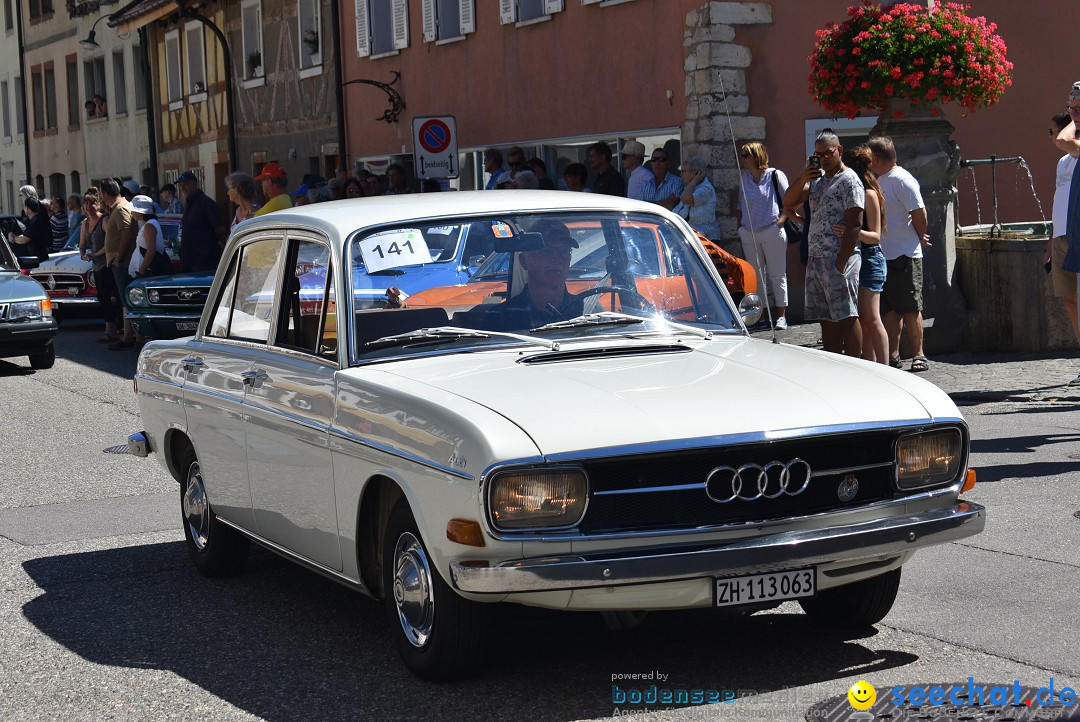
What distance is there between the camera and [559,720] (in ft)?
16.1

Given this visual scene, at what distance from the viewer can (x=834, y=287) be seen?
1150 cm

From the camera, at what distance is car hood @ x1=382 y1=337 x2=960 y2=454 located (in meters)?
4.92

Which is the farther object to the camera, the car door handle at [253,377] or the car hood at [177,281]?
the car hood at [177,281]

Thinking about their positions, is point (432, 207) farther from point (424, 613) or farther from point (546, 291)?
point (424, 613)

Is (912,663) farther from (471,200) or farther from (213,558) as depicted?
(213,558)

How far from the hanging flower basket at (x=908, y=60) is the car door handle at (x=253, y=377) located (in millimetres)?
9308

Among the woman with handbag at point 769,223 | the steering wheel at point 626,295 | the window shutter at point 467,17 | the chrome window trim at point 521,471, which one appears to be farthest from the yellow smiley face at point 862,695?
the window shutter at point 467,17

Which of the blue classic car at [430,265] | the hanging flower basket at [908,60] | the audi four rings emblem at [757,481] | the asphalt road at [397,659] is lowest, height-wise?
the asphalt road at [397,659]

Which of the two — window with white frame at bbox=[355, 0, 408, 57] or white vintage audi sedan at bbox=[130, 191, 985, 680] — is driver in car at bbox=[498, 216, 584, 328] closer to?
white vintage audi sedan at bbox=[130, 191, 985, 680]

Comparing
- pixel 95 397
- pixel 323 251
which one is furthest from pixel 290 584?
pixel 95 397

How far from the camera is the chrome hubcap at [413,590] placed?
205 inches

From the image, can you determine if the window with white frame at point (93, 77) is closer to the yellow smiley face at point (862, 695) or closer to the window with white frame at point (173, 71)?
the window with white frame at point (173, 71)

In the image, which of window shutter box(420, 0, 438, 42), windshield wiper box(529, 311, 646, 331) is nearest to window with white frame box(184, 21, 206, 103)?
window shutter box(420, 0, 438, 42)

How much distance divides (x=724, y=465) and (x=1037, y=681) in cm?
119
